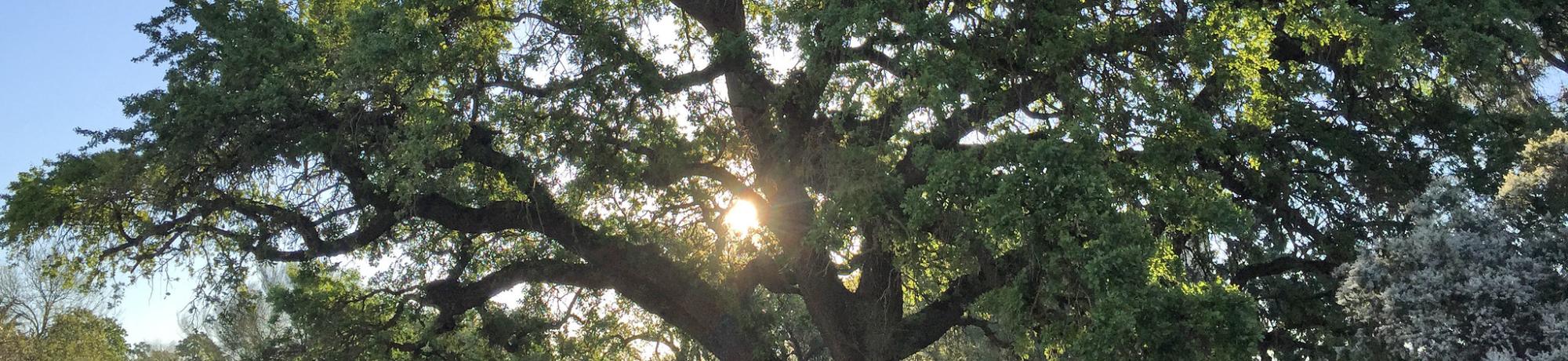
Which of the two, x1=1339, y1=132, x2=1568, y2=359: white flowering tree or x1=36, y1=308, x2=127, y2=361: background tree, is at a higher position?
x1=36, y1=308, x2=127, y2=361: background tree

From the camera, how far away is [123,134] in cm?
1027

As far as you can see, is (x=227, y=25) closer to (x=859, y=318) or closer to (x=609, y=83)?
(x=609, y=83)

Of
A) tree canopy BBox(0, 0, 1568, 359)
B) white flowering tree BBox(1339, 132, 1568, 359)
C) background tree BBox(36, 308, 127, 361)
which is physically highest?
background tree BBox(36, 308, 127, 361)

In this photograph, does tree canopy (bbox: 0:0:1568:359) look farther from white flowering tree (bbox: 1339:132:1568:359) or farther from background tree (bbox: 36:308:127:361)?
background tree (bbox: 36:308:127:361)

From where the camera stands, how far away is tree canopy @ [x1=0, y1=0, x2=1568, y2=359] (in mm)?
7891

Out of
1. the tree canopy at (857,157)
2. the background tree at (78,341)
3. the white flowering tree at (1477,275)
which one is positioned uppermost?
the background tree at (78,341)

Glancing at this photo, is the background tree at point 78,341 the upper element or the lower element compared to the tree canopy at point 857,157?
upper

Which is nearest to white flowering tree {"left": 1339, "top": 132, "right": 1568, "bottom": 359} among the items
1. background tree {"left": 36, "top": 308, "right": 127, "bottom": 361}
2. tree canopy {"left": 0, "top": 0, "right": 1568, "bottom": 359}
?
tree canopy {"left": 0, "top": 0, "right": 1568, "bottom": 359}

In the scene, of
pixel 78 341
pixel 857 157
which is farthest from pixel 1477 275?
pixel 78 341

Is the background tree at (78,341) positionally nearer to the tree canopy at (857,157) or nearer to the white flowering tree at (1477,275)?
the tree canopy at (857,157)

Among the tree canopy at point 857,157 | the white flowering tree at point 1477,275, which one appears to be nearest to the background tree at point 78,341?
the tree canopy at point 857,157

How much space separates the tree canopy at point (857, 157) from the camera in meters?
7.89

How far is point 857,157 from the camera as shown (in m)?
8.87

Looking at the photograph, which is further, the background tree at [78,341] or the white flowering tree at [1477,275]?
the background tree at [78,341]
